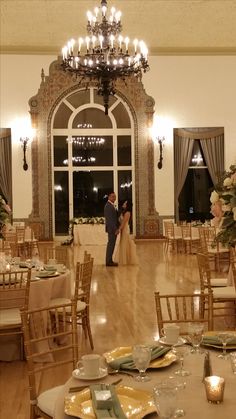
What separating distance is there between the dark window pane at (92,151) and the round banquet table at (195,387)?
52.3 ft

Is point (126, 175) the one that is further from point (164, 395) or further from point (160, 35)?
point (164, 395)

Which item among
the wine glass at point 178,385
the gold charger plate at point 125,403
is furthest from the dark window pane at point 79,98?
the gold charger plate at point 125,403

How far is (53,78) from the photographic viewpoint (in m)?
17.6

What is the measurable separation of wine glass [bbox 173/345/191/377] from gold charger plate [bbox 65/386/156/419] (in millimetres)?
290

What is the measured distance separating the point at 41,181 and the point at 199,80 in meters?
6.06

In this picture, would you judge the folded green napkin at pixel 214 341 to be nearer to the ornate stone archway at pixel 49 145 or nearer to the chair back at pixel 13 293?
the chair back at pixel 13 293

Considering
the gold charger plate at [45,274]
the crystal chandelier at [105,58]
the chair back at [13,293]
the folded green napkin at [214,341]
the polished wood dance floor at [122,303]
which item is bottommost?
the polished wood dance floor at [122,303]

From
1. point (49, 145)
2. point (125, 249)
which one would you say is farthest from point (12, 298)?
point (49, 145)

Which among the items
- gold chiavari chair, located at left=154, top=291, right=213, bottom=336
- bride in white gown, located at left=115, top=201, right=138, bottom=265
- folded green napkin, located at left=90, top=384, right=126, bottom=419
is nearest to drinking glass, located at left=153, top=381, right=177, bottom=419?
folded green napkin, located at left=90, top=384, right=126, bottom=419

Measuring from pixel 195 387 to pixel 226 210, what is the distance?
3.10 feet

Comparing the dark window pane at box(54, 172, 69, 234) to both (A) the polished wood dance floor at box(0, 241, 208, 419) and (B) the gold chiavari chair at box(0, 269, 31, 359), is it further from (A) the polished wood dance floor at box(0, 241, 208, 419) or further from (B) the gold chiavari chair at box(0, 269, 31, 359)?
(B) the gold chiavari chair at box(0, 269, 31, 359)

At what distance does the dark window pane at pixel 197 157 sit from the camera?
1822 cm

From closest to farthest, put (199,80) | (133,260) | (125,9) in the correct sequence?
(133,260)
(125,9)
(199,80)

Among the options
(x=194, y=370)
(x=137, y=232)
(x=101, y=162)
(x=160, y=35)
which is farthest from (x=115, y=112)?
(x=194, y=370)
